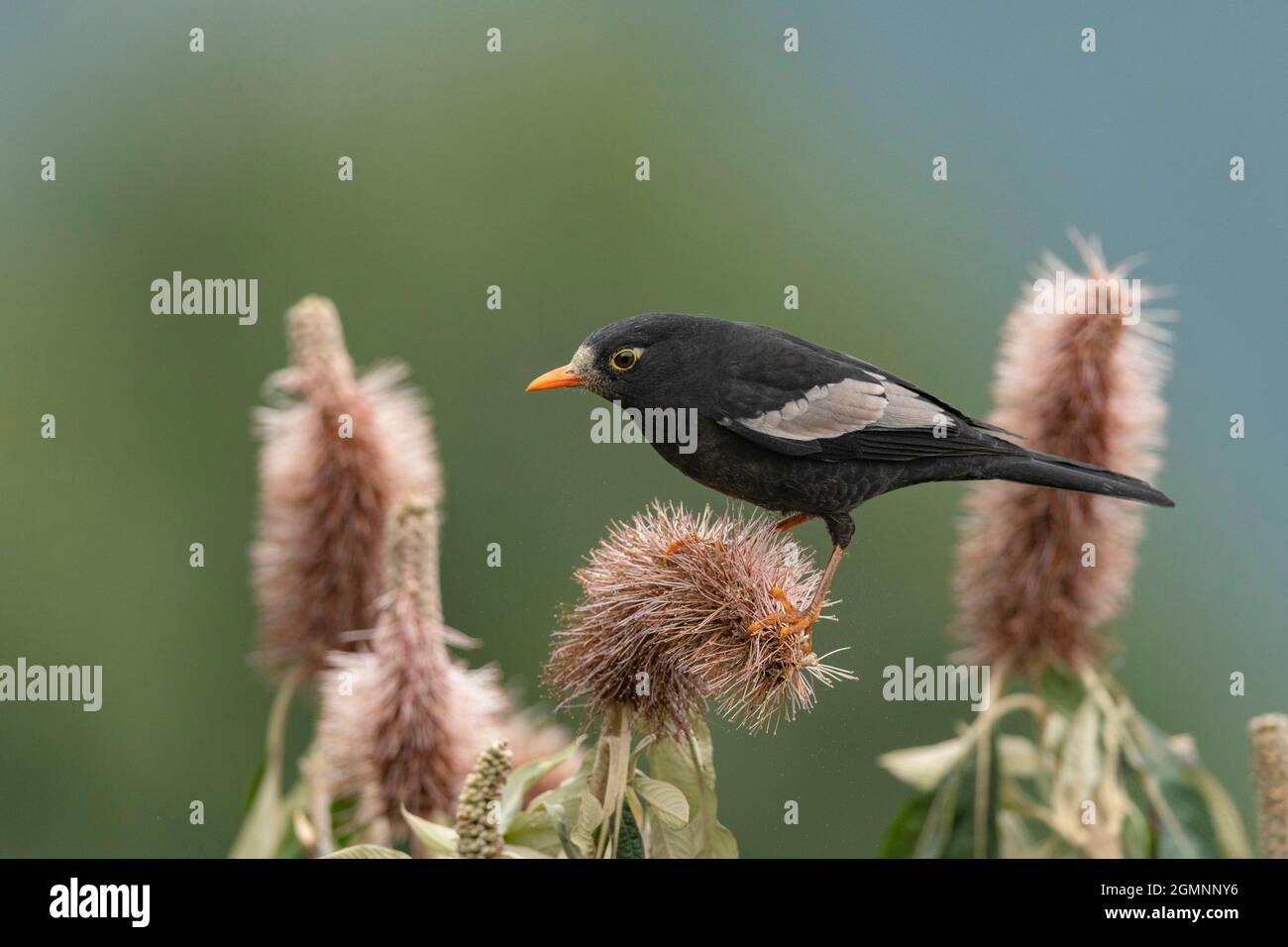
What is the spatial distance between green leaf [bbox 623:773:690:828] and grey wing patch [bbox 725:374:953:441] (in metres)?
1.23

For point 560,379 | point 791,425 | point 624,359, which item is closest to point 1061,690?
point 791,425

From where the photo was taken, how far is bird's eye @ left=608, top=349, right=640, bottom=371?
13.7 feet

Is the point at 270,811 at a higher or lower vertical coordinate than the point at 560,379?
lower

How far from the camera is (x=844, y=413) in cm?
→ 431

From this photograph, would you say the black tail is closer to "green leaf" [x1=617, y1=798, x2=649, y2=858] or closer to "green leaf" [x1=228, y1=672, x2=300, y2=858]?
"green leaf" [x1=617, y1=798, x2=649, y2=858]

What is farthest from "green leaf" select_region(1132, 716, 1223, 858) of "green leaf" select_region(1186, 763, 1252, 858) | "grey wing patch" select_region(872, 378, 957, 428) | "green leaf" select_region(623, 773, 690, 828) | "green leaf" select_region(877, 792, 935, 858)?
"green leaf" select_region(623, 773, 690, 828)

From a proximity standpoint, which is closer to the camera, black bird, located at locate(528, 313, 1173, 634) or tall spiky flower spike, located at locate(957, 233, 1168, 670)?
black bird, located at locate(528, 313, 1173, 634)

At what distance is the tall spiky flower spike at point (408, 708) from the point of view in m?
4.25

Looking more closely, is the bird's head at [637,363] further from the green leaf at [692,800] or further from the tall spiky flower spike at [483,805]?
the tall spiky flower spike at [483,805]

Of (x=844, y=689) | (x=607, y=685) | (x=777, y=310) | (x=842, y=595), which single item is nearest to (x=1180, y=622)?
(x=777, y=310)

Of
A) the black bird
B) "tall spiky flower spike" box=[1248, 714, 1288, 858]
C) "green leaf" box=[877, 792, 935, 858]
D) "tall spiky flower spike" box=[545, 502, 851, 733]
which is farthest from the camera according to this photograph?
"green leaf" box=[877, 792, 935, 858]

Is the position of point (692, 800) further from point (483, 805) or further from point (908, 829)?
point (908, 829)

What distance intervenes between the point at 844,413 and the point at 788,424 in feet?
0.73

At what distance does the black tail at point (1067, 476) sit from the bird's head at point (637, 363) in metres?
1.06
